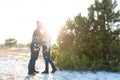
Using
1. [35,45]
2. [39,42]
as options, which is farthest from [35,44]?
[39,42]

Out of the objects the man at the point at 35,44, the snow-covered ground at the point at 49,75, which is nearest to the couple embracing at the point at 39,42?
the man at the point at 35,44

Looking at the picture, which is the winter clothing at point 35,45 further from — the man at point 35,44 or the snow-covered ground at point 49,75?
the snow-covered ground at point 49,75

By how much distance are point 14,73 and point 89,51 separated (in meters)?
3.50

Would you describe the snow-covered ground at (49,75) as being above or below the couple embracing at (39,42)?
below

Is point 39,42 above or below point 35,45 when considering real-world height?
above

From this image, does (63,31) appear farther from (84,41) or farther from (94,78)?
(94,78)

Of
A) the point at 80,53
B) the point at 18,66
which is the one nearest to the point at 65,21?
the point at 80,53

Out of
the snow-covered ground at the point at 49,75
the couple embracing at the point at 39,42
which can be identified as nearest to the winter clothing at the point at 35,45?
the couple embracing at the point at 39,42

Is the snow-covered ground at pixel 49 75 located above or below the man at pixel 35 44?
below

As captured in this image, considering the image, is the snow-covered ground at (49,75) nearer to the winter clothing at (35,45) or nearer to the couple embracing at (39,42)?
the winter clothing at (35,45)

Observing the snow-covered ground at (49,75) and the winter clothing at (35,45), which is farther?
the winter clothing at (35,45)

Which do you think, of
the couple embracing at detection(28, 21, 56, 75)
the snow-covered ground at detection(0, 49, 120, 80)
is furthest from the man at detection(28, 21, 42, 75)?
the snow-covered ground at detection(0, 49, 120, 80)

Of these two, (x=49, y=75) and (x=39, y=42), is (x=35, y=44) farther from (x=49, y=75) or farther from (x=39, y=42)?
(x=49, y=75)

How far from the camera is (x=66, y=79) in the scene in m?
13.5
